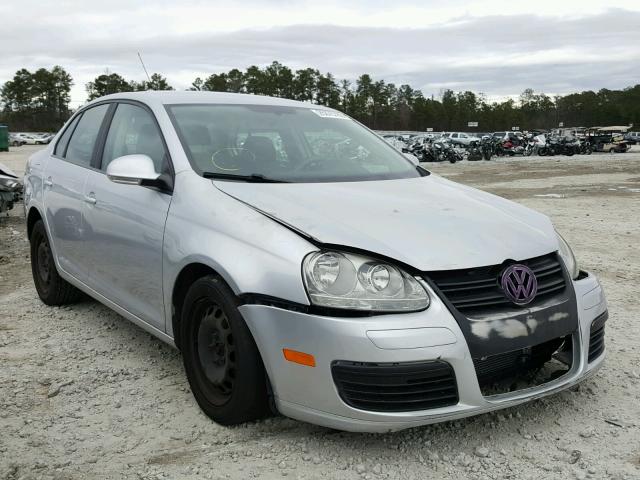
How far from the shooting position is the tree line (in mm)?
108750

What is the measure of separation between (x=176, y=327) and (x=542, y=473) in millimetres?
1735

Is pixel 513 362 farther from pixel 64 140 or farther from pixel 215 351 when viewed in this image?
pixel 64 140

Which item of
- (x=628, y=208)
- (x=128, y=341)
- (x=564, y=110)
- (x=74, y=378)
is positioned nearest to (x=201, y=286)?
(x=74, y=378)

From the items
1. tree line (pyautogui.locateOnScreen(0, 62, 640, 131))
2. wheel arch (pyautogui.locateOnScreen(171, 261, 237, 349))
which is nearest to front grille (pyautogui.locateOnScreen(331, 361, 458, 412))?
wheel arch (pyautogui.locateOnScreen(171, 261, 237, 349))

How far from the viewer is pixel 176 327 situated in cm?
313

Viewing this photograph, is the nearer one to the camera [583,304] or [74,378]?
[583,304]

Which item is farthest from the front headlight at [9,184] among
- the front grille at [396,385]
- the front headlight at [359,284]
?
the front grille at [396,385]

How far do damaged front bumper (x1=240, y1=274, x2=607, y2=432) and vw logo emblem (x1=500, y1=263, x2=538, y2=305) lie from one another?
1.01ft

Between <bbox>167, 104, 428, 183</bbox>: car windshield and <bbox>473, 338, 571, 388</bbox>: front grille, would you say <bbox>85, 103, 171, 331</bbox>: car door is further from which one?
<bbox>473, 338, 571, 388</bbox>: front grille

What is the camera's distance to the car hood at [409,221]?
2557 millimetres

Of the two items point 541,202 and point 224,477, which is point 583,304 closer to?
point 224,477

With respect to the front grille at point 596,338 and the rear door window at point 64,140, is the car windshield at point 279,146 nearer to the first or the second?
the front grille at point 596,338

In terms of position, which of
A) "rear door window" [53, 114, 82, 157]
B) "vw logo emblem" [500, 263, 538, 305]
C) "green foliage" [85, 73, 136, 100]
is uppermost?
"green foliage" [85, 73, 136, 100]

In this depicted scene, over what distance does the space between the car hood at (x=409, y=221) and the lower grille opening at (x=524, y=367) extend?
1.24 ft
